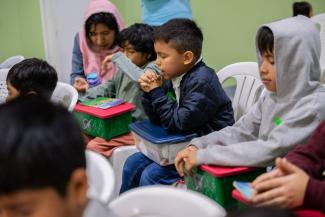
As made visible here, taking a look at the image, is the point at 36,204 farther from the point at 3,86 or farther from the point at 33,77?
the point at 3,86

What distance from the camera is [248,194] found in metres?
1.12

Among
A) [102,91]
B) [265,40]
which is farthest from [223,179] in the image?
[102,91]

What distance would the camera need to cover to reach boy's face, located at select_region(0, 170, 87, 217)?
2.32 feet

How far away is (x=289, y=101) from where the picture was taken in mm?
1396

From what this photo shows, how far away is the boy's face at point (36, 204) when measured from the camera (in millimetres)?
706

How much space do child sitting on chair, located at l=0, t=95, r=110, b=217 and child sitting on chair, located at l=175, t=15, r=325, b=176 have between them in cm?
70

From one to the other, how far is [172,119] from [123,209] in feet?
2.50

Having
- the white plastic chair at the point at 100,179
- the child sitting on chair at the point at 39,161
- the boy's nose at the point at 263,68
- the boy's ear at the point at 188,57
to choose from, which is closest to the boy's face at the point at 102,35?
the boy's ear at the point at 188,57

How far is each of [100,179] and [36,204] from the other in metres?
0.38

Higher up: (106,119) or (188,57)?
(188,57)

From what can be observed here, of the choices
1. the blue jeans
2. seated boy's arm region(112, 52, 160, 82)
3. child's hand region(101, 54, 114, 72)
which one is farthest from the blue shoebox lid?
child's hand region(101, 54, 114, 72)

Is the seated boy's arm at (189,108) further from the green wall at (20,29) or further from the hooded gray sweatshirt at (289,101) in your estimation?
the green wall at (20,29)

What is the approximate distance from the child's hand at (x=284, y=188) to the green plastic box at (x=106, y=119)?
99cm

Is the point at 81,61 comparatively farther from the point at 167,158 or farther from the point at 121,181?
the point at 167,158
